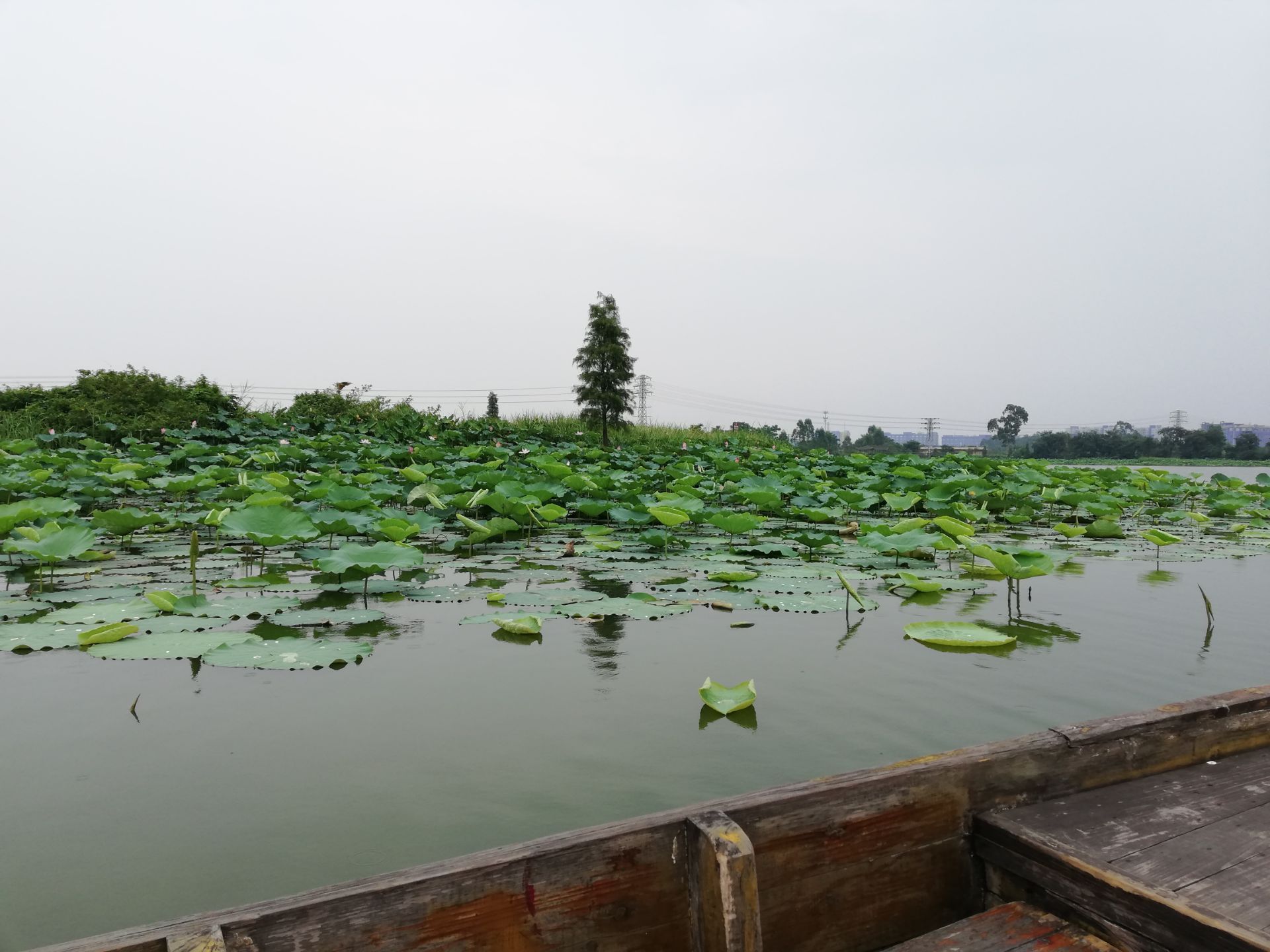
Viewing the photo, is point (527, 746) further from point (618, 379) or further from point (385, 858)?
point (618, 379)

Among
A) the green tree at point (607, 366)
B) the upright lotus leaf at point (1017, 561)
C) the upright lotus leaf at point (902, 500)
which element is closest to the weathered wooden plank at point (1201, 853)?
the upright lotus leaf at point (1017, 561)

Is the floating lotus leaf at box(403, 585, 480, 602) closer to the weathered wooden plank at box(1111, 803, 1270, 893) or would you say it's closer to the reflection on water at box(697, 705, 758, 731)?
the reflection on water at box(697, 705, 758, 731)

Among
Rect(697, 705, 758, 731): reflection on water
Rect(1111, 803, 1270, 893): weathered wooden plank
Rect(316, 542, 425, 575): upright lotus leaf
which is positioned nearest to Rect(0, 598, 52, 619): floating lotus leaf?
Rect(316, 542, 425, 575): upright lotus leaf

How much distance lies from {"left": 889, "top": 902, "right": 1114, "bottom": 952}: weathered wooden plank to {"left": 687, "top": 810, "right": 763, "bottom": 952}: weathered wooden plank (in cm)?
21

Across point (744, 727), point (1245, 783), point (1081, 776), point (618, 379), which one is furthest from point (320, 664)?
point (618, 379)

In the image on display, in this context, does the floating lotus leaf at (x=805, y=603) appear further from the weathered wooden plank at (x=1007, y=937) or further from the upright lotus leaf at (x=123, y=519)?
the upright lotus leaf at (x=123, y=519)

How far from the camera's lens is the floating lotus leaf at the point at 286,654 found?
6.73 feet

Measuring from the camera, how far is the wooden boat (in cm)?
83

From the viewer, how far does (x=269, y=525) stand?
9.95 feet

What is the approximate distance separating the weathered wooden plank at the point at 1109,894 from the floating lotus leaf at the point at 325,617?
209 centimetres

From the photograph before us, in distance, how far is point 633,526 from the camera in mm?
5340

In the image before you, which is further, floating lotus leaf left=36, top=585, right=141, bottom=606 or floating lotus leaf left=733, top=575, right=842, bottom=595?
floating lotus leaf left=733, top=575, right=842, bottom=595

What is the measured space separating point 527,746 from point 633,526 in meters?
3.66

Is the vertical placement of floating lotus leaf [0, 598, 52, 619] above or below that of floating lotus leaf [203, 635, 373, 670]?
above
